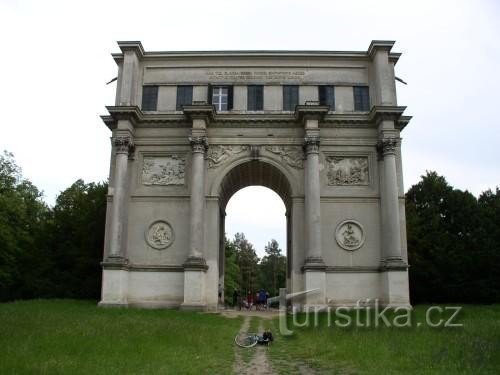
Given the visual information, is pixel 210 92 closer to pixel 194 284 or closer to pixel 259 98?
pixel 259 98

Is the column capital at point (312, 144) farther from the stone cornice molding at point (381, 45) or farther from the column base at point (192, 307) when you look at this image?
the column base at point (192, 307)

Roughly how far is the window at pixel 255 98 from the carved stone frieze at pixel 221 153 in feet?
8.88

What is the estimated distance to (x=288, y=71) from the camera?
33.1 meters

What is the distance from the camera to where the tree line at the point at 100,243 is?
1597 inches

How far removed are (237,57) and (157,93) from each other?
5610mm

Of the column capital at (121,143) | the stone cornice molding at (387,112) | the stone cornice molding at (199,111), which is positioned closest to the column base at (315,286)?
the stone cornice molding at (387,112)

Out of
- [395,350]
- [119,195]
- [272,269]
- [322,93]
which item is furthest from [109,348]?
[272,269]

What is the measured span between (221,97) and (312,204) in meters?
9.11

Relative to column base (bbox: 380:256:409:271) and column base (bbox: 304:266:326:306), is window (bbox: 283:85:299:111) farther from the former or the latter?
column base (bbox: 380:256:409:271)

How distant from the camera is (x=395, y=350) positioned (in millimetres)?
12742

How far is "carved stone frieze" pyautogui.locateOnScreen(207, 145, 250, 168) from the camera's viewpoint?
31.5 m

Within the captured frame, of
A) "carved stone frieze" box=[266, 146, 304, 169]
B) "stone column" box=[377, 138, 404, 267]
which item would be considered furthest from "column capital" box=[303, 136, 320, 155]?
"stone column" box=[377, 138, 404, 267]

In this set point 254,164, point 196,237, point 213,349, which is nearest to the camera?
point 213,349

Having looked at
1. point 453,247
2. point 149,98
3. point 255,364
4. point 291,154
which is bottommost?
point 255,364
